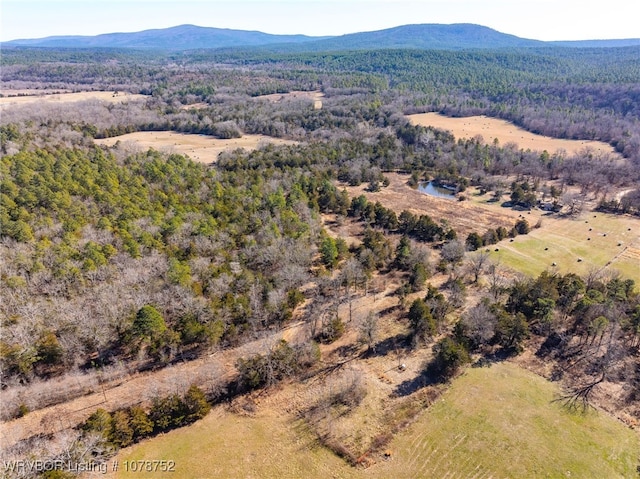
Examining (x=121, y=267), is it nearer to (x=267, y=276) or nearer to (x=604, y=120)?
(x=267, y=276)

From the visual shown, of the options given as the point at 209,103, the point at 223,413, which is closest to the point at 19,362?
the point at 223,413

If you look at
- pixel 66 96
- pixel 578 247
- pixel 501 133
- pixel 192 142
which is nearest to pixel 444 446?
pixel 578 247

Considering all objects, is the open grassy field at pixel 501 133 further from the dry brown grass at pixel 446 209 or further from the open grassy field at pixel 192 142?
the open grassy field at pixel 192 142

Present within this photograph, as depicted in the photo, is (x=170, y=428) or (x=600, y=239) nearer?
(x=170, y=428)

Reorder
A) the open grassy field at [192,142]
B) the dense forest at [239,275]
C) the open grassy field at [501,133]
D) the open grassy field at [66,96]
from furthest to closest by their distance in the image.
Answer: the open grassy field at [66,96], the open grassy field at [501,133], the open grassy field at [192,142], the dense forest at [239,275]

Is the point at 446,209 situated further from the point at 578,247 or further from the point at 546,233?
the point at 578,247

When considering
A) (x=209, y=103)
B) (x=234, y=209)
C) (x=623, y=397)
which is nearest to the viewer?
(x=623, y=397)

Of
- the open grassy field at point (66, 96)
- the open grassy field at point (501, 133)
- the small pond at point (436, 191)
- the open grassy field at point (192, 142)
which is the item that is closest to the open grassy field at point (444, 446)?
the small pond at point (436, 191)
